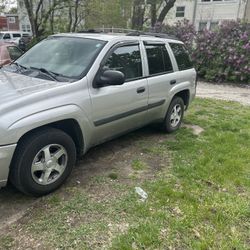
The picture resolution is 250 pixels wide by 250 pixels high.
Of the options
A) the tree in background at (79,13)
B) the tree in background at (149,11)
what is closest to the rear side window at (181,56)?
the tree in background at (79,13)

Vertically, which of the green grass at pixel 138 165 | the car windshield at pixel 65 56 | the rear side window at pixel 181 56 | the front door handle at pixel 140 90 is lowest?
the green grass at pixel 138 165

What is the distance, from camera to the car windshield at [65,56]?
372cm

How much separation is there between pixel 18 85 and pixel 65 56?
33.7 inches

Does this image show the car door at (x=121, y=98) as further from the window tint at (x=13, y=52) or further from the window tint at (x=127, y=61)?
the window tint at (x=13, y=52)

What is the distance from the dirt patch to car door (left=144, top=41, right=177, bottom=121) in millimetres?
4650

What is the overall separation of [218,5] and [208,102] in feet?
66.4

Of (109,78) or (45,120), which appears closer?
(45,120)

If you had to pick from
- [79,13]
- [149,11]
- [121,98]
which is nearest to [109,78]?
[121,98]

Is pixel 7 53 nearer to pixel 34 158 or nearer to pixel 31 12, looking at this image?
pixel 34 158

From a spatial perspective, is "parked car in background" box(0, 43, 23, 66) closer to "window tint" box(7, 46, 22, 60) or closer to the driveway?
"window tint" box(7, 46, 22, 60)

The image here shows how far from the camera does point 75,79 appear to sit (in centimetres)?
352

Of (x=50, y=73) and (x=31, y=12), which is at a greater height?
(x=31, y=12)

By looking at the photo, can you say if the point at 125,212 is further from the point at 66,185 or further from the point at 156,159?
the point at 156,159

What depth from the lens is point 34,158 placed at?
10.1 ft
